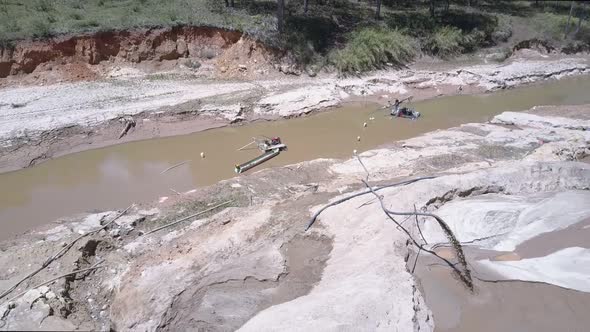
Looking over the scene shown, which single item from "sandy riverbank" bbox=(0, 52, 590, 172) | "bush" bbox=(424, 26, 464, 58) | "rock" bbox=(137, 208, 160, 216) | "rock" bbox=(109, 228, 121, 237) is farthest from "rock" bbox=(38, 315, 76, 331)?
"bush" bbox=(424, 26, 464, 58)

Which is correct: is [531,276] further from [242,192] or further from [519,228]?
[242,192]

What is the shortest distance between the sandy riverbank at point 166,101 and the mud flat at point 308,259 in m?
4.82

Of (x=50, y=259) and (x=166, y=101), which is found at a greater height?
(x=166, y=101)

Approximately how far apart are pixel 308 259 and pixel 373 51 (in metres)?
14.8

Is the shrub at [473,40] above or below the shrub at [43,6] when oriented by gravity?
below

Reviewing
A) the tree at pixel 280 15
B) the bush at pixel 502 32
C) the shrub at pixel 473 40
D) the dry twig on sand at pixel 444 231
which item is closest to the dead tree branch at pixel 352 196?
the dry twig on sand at pixel 444 231

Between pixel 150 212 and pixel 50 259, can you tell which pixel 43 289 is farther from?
pixel 150 212

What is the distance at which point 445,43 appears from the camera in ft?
75.4

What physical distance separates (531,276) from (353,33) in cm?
1676

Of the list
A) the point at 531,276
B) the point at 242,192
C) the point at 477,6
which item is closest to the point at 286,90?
the point at 242,192

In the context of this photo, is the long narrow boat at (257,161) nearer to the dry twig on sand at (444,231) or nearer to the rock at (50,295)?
the dry twig on sand at (444,231)

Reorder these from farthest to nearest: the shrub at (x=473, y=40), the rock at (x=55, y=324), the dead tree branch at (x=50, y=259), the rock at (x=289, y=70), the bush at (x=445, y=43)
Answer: the shrub at (x=473, y=40), the bush at (x=445, y=43), the rock at (x=289, y=70), the dead tree branch at (x=50, y=259), the rock at (x=55, y=324)

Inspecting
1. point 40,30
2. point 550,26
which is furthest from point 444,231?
point 550,26

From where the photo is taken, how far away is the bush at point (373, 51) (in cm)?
2047
